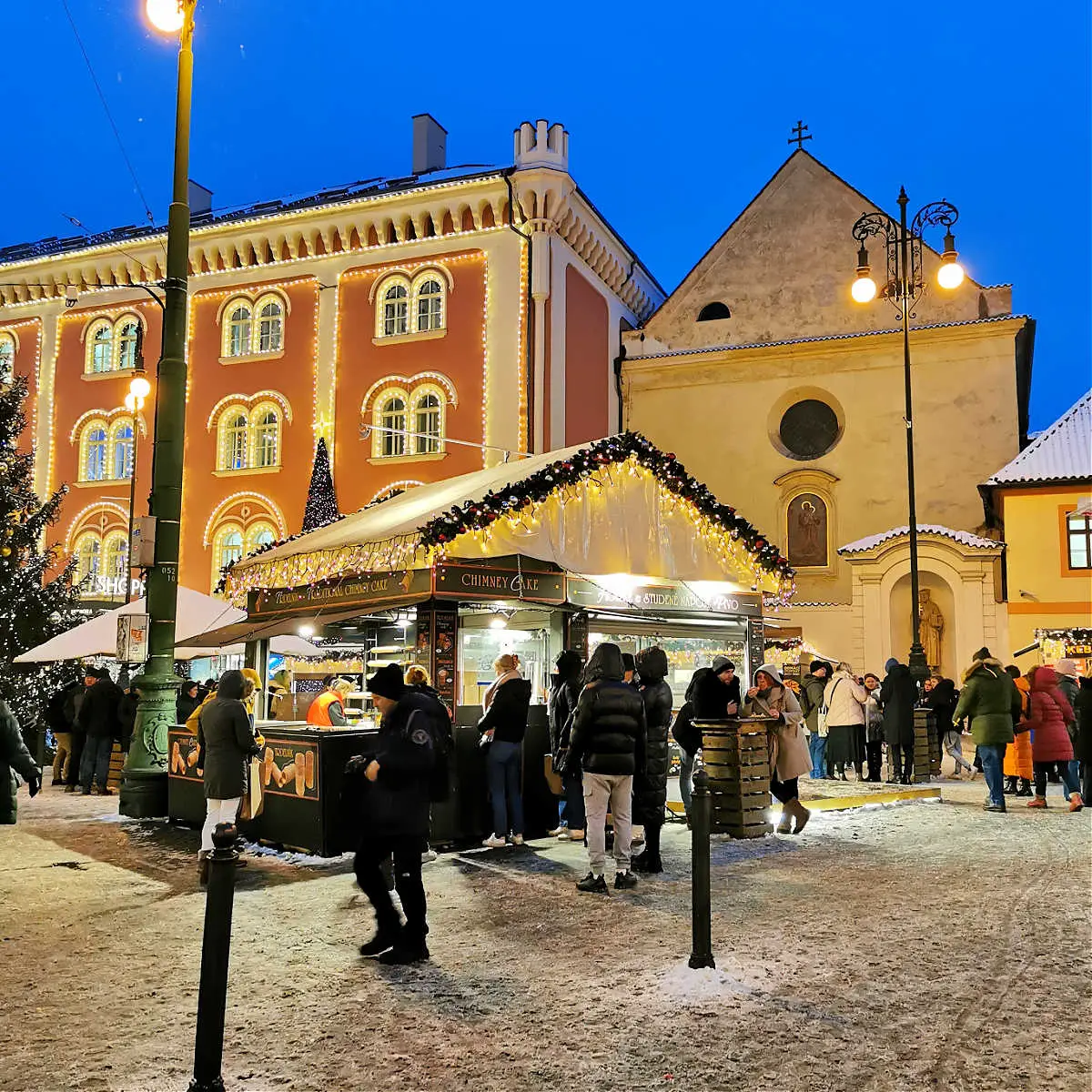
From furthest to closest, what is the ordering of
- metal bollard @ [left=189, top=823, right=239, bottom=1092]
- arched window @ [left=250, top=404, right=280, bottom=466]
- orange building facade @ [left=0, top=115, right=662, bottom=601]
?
arched window @ [left=250, top=404, right=280, bottom=466] → orange building facade @ [left=0, top=115, right=662, bottom=601] → metal bollard @ [left=189, top=823, right=239, bottom=1092]

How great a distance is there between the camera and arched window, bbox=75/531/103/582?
3409cm

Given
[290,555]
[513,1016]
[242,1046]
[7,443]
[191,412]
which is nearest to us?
[242,1046]

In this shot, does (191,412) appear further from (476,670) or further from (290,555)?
(476,670)

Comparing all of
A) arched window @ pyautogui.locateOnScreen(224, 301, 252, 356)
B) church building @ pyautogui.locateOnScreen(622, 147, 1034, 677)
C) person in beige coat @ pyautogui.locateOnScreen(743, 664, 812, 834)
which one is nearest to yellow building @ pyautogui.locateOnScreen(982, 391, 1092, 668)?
church building @ pyautogui.locateOnScreen(622, 147, 1034, 677)

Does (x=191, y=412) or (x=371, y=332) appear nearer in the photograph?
(x=371, y=332)

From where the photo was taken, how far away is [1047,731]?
13922 millimetres

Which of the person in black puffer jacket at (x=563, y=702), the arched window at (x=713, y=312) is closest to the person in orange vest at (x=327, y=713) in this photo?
the person in black puffer jacket at (x=563, y=702)

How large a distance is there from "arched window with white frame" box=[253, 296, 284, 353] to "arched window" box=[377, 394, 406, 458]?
409cm

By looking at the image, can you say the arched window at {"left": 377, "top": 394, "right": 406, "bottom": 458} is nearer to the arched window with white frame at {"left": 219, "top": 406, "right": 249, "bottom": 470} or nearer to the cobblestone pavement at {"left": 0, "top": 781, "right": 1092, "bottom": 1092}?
the arched window with white frame at {"left": 219, "top": 406, "right": 249, "bottom": 470}

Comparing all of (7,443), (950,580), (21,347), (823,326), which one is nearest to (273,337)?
(21,347)

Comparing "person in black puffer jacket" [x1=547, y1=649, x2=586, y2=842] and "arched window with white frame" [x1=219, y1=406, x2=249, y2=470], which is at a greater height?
"arched window with white frame" [x1=219, y1=406, x2=249, y2=470]

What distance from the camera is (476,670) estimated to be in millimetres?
12352

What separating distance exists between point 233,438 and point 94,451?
16.9 feet

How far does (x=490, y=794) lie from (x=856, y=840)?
142 inches
